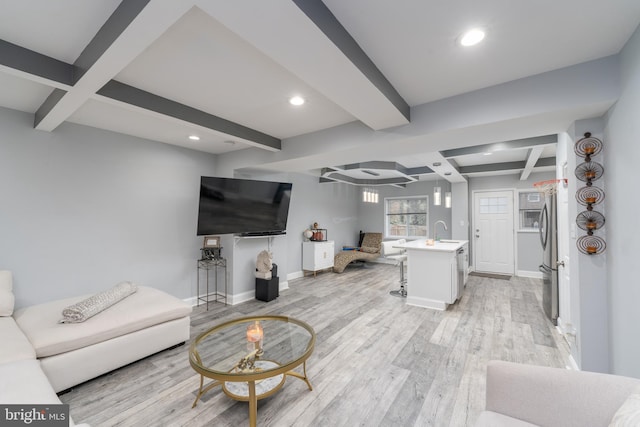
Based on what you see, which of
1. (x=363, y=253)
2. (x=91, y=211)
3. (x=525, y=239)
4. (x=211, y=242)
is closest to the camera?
(x=91, y=211)

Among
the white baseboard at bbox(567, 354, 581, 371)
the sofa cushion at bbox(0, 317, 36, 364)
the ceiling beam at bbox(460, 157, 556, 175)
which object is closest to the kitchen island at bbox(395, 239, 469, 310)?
the white baseboard at bbox(567, 354, 581, 371)

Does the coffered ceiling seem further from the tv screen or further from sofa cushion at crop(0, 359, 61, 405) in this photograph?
sofa cushion at crop(0, 359, 61, 405)

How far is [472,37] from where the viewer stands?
1558mm

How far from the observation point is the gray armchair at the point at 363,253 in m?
6.41

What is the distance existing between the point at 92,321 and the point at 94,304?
7.9 inches

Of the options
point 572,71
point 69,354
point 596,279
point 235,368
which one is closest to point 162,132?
Result: point 69,354

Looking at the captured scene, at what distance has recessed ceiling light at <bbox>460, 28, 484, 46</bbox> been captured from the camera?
4.98ft

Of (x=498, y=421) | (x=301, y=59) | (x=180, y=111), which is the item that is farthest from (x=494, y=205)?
(x=180, y=111)

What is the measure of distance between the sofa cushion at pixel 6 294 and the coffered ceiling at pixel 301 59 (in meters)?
1.46

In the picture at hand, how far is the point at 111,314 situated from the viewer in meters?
2.39

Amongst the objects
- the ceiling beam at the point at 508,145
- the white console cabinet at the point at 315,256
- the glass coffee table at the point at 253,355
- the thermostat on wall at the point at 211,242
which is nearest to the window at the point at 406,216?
the white console cabinet at the point at 315,256

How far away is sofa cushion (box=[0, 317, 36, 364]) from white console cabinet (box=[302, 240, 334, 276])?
440cm

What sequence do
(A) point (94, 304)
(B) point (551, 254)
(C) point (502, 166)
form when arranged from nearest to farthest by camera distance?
(A) point (94, 304) < (B) point (551, 254) < (C) point (502, 166)

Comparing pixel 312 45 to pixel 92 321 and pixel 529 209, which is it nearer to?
pixel 92 321
